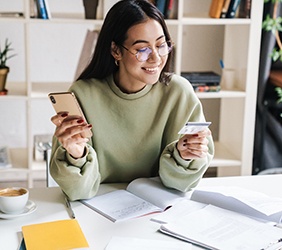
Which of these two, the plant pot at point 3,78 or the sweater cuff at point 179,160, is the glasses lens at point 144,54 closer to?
the sweater cuff at point 179,160

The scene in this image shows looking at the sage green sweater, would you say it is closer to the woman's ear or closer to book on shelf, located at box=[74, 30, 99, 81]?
the woman's ear

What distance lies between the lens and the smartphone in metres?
1.66

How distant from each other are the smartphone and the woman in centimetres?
17

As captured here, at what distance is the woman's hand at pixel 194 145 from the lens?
5.89ft

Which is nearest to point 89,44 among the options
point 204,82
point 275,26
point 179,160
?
point 204,82

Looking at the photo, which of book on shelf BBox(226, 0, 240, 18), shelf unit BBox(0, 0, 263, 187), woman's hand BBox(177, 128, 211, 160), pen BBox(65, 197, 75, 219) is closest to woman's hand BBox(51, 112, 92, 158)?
pen BBox(65, 197, 75, 219)

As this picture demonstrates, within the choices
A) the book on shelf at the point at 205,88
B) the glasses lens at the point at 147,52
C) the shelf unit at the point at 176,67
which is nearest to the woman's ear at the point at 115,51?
the glasses lens at the point at 147,52

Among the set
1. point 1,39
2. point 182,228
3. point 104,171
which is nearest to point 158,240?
point 182,228

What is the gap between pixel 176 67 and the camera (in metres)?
3.30

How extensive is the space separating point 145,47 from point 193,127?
0.37m

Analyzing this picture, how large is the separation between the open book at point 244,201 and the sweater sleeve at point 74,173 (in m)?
0.32

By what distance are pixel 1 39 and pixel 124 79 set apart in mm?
1790

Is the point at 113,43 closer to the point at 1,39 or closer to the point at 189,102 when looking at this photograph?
the point at 189,102

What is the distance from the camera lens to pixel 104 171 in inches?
78.9
